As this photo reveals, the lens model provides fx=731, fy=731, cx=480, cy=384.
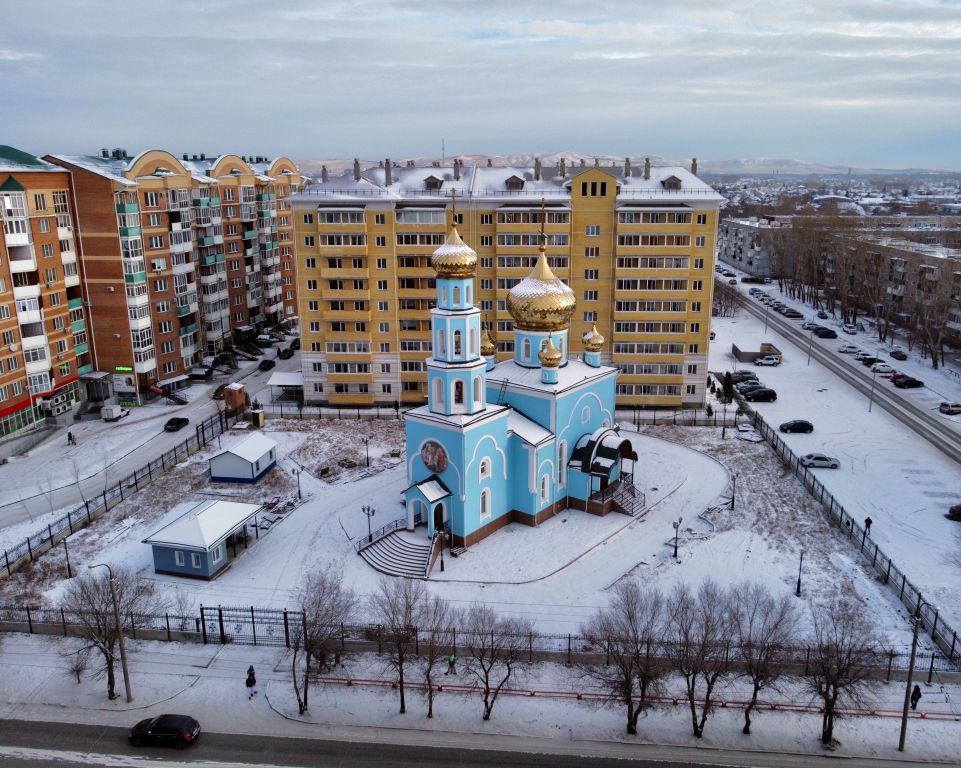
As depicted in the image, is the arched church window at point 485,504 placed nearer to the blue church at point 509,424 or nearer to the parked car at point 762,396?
the blue church at point 509,424

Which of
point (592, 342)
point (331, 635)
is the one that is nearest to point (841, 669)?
point (331, 635)

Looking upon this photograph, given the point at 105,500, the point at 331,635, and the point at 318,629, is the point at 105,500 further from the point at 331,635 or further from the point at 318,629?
the point at 318,629

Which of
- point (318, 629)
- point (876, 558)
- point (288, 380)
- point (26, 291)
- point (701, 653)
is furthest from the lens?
point (288, 380)

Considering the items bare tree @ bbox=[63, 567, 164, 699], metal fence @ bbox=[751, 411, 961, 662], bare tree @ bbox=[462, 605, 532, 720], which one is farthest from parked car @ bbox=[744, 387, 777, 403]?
bare tree @ bbox=[63, 567, 164, 699]

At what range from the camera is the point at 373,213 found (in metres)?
52.5

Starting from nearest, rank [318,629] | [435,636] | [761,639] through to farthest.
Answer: [761,639], [318,629], [435,636]

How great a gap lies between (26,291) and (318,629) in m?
38.1

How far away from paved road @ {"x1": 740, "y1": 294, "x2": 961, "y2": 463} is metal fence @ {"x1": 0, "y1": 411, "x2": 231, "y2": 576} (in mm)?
48014

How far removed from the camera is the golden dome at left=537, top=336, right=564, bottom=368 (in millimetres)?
37406

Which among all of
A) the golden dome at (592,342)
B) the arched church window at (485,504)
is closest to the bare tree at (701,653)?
the arched church window at (485,504)

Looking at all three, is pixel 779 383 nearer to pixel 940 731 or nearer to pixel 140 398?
pixel 940 731

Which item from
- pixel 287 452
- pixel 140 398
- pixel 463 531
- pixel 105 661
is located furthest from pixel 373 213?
pixel 105 661

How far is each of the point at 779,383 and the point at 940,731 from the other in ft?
139

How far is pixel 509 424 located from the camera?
37.1 metres
